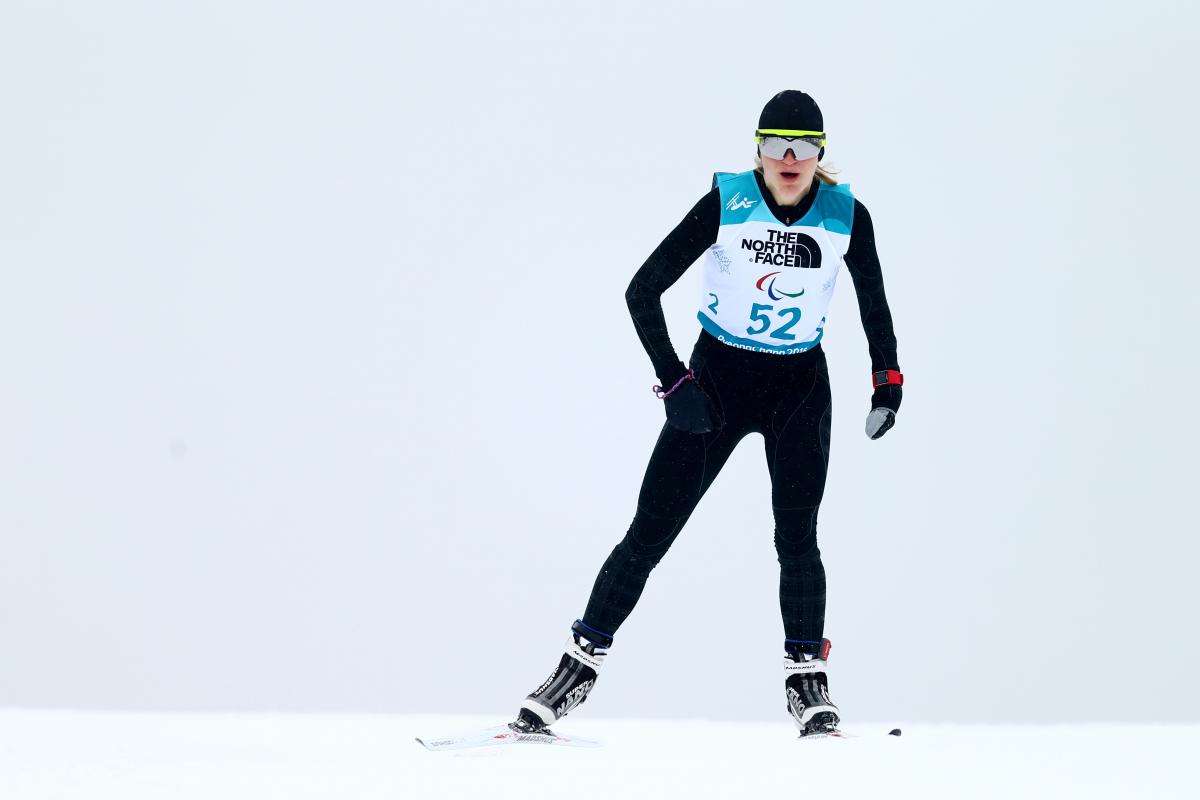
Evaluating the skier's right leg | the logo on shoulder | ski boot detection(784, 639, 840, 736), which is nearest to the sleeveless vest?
the logo on shoulder

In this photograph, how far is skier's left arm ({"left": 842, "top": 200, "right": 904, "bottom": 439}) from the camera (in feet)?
14.8

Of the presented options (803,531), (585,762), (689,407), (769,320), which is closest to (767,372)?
(769,320)

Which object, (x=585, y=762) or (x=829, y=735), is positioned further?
(x=829, y=735)

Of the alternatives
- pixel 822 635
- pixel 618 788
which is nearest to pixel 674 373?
pixel 822 635

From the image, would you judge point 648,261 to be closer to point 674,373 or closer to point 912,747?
point 674,373

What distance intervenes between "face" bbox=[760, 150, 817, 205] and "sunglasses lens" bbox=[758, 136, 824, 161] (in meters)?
0.01

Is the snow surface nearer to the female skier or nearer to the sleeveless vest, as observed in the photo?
the female skier

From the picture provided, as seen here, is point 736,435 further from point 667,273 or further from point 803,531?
point 667,273

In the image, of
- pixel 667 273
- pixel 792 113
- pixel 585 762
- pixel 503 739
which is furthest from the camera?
pixel 667 273

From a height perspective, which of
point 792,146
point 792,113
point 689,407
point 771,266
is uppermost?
point 792,113

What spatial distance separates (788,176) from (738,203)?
7.2 inches

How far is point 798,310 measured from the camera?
4457mm

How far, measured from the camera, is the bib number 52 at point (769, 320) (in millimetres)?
4449

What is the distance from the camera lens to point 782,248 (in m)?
4.38
